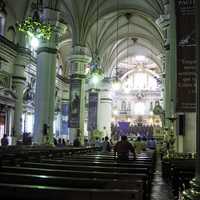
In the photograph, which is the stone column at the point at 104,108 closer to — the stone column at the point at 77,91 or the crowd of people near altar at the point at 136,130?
the crowd of people near altar at the point at 136,130

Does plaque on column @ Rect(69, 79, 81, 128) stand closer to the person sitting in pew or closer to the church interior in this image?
the church interior

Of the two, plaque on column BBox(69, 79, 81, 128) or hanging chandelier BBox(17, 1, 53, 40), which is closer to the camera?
hanging chandelier BBox(17, 1, 53, 40)

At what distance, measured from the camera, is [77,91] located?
2527 cm

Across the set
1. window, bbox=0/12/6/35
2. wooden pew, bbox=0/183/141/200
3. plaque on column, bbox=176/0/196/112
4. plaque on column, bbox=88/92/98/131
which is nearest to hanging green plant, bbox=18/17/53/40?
plaque on column, bbox=176/0/196/112

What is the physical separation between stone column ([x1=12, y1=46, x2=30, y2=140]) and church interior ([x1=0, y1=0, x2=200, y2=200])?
7 centimetres

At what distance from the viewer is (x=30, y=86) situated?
2975cm

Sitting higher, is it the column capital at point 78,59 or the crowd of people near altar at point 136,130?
the column capital at point 78,59

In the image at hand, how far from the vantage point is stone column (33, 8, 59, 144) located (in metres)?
19.7

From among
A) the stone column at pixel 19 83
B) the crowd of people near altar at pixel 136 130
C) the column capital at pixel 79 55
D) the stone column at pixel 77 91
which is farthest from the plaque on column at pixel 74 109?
the crowd of people near altar at pixel 136 130

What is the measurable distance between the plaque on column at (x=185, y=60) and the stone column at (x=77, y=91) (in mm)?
16074

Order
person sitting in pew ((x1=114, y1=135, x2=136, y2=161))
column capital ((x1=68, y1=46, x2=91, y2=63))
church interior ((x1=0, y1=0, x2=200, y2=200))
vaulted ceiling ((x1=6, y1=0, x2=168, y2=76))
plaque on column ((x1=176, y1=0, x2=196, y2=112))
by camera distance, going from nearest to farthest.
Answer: church interior ((x1=0, y1=0, x2=200, y2=200)) → plaque on column ((x1=176, y1=0, x2=196, y2=112)) → person sitting in pew ((x1=114, y1=135, x2=136, y2=161)) → vaulted ceiling ((x1=6, y1=0, x2=168, y2=76)) → column capital ((x1=68, y1=46, x2=91, y2=63))

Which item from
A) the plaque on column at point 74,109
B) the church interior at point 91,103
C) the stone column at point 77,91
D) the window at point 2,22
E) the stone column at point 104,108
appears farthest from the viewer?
the stone column at point 104,108

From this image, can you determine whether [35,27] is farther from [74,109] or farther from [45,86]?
[74,109]

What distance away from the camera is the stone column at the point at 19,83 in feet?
82.3
